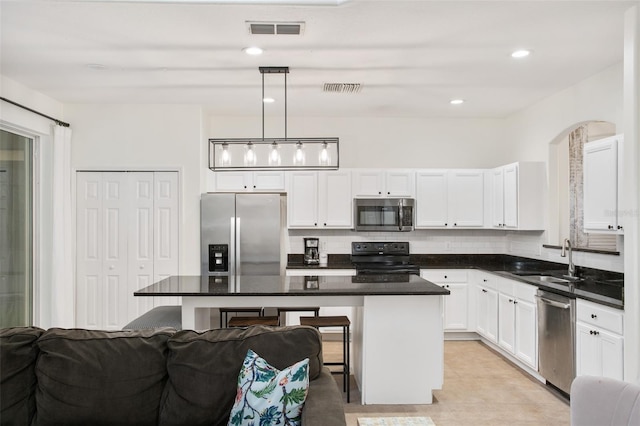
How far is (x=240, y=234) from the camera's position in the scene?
5.48 metres

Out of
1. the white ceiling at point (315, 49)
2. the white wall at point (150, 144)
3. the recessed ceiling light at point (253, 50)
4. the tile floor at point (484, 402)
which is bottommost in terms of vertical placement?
the tile floor at point (484, 402)

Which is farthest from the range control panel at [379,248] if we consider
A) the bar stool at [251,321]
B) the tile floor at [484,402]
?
the bar stool at [251,321]

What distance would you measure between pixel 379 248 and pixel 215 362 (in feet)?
13.1

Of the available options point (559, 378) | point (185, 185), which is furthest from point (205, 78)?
point (559, 378)

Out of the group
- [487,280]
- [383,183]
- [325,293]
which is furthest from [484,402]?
[383,183]

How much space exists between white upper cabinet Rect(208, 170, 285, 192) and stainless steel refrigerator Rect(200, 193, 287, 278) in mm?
268

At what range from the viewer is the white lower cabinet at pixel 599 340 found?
9.90 feet

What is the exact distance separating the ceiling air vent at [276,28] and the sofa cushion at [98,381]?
6.91ft

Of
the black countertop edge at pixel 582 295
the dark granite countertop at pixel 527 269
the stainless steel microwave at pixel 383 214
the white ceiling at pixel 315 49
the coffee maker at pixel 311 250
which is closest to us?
the white ceiling at pixel 315 49

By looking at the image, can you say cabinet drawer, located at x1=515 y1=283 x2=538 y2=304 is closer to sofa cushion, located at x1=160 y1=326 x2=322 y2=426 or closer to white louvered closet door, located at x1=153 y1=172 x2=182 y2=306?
sofa cushion, located at x1=160 y1=326 x2=322 y2=426

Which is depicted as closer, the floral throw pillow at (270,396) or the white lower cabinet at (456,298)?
the floral throw pillow at (270,396)

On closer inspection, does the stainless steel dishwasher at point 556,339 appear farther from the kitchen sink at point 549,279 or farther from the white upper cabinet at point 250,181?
the white upper cabinet at point 250,181

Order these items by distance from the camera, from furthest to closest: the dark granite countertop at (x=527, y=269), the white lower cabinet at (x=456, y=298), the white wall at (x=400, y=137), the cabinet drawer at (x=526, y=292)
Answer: the white wall at (x=400, y=137), the white lower cabinet at (x=456, y=298), the cabinet drawer at (x=526, y=292), the dark granite countertop at (x=527, y=269)

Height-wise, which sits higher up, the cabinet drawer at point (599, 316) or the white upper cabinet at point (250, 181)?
the white upper cabinet at point (250, 181)
